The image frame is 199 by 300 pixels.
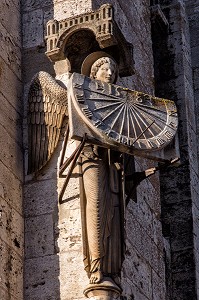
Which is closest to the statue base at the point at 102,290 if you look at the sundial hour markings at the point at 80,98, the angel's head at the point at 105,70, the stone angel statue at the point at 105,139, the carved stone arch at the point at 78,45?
the stone angel statue at the point at 105,139

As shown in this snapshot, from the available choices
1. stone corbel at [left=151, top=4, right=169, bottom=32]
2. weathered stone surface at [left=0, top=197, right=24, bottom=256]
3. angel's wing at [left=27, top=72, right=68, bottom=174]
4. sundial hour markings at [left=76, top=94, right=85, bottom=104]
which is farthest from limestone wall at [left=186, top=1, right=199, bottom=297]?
sundial hour markings at [left=76, top=94, right=85, bottom=104]

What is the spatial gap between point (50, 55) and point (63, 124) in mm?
557

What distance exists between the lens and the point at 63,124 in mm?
10203

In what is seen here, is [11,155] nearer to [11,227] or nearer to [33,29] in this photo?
[11,227]

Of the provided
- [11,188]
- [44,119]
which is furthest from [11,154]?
[44,119]

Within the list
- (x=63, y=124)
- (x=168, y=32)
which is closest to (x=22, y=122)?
(x=63, y=124)

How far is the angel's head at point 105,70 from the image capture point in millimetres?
10023

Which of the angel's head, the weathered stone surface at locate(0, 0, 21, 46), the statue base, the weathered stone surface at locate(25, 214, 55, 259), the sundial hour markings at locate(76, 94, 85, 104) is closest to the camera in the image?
the statue base

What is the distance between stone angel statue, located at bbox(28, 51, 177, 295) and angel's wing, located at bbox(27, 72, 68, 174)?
35 mm

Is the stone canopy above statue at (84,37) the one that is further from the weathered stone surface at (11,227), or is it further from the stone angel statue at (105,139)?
the weathered stone surface at (11,227)

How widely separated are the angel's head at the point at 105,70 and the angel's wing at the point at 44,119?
12.1 inches

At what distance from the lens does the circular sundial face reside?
9508 mm

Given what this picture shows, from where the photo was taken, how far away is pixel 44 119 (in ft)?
33.8

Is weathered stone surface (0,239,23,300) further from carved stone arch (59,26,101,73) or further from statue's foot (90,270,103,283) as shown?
carved stone arch (59,26,101,73)
